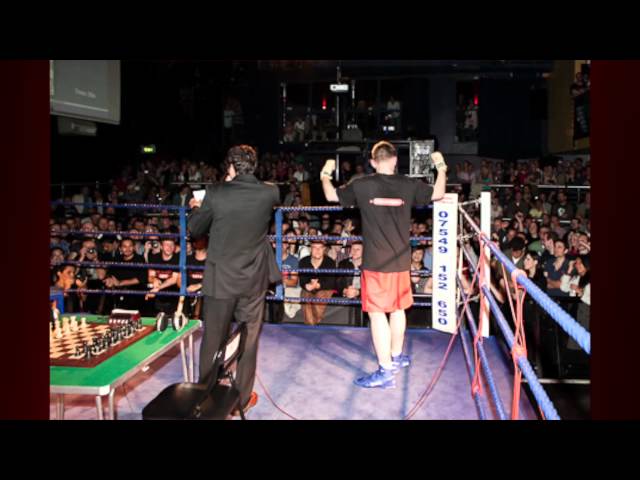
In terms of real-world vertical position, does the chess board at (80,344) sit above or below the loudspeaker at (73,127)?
below

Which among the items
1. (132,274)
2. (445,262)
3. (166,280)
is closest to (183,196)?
(132,274)

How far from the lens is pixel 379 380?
13.0 feet

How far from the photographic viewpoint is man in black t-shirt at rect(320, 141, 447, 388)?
390 centimetres

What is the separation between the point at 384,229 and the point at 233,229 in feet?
3.60

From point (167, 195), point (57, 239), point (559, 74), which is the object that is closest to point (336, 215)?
point (167, 195)

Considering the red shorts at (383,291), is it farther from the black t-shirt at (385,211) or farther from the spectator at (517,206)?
the spectator at (517,206)

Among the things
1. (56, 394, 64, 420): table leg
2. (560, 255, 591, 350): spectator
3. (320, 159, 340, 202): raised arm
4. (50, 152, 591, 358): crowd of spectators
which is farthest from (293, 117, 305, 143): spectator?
(56, 394, 64, 420): table leg

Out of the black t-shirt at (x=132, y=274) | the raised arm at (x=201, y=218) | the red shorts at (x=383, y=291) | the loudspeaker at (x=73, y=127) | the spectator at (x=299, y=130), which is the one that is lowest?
the black t-shirt at (x=132, y=274)

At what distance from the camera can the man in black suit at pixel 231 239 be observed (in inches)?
129

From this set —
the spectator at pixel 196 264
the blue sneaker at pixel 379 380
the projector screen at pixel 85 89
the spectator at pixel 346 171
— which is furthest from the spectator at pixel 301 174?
the blue sneaker at pixel 379 380

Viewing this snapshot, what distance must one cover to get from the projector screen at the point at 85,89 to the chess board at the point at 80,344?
1381 mm

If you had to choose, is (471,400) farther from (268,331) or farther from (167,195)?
(167,195)

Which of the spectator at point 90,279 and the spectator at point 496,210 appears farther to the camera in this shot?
the spectator at point 496,210

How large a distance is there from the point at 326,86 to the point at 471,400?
1548 centimetres
